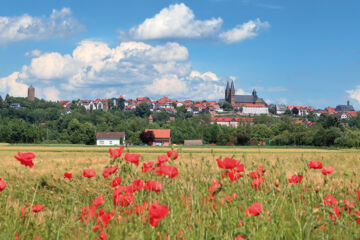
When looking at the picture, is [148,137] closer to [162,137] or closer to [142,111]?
[162,137]

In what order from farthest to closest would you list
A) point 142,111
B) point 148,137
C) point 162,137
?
point 142,111
point 162,137
point 148,137

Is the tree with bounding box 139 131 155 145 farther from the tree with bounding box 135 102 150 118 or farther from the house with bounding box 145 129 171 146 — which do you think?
the tree with bounding box 135 102 150 118

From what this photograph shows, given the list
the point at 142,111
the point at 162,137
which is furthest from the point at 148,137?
the point at 142,111

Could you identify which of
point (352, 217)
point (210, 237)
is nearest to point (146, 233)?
point (210, 237)

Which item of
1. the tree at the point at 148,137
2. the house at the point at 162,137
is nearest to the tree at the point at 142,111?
the house at the point at 162,137

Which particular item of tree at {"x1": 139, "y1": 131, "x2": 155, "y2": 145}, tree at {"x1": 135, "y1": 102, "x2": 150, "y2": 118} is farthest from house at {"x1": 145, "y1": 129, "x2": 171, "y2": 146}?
tree at {"x1": 135, "y1": 102, "x2": 150, "y2": 118}

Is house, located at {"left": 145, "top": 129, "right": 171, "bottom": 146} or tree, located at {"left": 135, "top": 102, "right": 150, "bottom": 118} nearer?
house, located at {"left": 145, "top": 129, "right": 171, "bottom": 146}

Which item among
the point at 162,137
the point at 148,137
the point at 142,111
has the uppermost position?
the point at 142,111

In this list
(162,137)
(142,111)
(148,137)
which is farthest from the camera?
(142,111)

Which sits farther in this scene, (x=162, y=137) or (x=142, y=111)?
(x=142, y=111)

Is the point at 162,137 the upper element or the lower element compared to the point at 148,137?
lower

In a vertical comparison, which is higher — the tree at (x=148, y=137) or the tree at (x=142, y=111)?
the tree at (x=142, y=111)

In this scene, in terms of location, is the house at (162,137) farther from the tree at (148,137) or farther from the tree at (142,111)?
the tree at (142,111)

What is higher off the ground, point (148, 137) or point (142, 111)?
point (142, 111)
